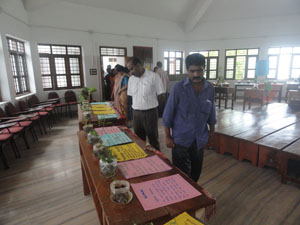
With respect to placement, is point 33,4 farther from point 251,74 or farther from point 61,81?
point 251,74

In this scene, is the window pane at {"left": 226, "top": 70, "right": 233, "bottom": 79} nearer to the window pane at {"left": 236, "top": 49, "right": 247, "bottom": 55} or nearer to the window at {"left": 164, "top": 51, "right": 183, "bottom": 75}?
the window pane at {"left": 236, "top": 49, "right": 247, "bottom": 55}

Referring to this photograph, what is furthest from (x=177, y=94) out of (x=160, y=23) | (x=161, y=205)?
(x=160, y=23)

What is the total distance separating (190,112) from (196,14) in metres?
8.62

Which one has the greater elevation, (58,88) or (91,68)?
(91,68)

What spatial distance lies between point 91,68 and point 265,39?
291 inches

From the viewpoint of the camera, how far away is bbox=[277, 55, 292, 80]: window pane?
8.64m

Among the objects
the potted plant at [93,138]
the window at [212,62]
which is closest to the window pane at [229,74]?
the window at [212,62]

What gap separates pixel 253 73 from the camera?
30.5ft

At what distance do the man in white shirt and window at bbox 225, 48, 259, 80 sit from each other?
800 cm

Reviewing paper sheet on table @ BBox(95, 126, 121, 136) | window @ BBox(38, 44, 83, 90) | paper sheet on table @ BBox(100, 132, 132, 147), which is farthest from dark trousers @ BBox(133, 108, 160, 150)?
window @ BBox(38, 44, 83, 90)

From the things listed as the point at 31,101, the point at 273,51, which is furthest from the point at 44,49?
the point at 273,51

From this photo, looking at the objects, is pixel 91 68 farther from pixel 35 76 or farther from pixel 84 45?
pixel 35 76

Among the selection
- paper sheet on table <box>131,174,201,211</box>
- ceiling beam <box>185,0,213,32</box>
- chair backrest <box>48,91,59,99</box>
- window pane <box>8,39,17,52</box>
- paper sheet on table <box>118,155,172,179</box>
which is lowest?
chair backrest <box>48,91,59,99</box>

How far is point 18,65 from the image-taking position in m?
5.54
